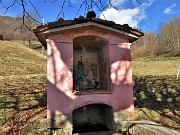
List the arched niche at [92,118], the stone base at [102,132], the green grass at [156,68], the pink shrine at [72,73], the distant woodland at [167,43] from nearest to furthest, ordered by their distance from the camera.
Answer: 1. the stone base at [102,132]
2. the pink shrine at [72,73]
3. the arched niche at [92,118]
4. the green grass at [156,68]
5. the distant woodland at [167,43]

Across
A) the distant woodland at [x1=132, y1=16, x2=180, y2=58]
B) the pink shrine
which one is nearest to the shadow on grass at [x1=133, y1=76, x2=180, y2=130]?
the pink shrine

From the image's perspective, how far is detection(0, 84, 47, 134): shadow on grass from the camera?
693cm

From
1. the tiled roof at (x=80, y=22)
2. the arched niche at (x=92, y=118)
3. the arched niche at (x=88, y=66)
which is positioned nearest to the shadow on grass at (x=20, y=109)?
the arched niche at (x=92, y=118)

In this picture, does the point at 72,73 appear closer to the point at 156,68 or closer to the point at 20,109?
the point at 20,109

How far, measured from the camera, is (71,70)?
7.14m

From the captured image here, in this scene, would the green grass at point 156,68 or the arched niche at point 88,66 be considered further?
the green grass at point 156,68

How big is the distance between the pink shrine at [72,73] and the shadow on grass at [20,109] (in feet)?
3.35

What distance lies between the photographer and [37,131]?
21.9ft

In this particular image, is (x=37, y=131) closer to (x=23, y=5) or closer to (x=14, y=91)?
(x=23, y=5)

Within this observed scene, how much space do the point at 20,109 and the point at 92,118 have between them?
8.98 ft

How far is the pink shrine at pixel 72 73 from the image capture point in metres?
6.89

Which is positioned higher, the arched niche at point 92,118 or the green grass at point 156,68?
the green grass at point 156,68

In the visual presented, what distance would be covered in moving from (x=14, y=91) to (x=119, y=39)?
6341 mm

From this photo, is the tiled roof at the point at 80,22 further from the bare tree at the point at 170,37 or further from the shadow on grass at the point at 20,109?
the bare tree at the point at 170,37
